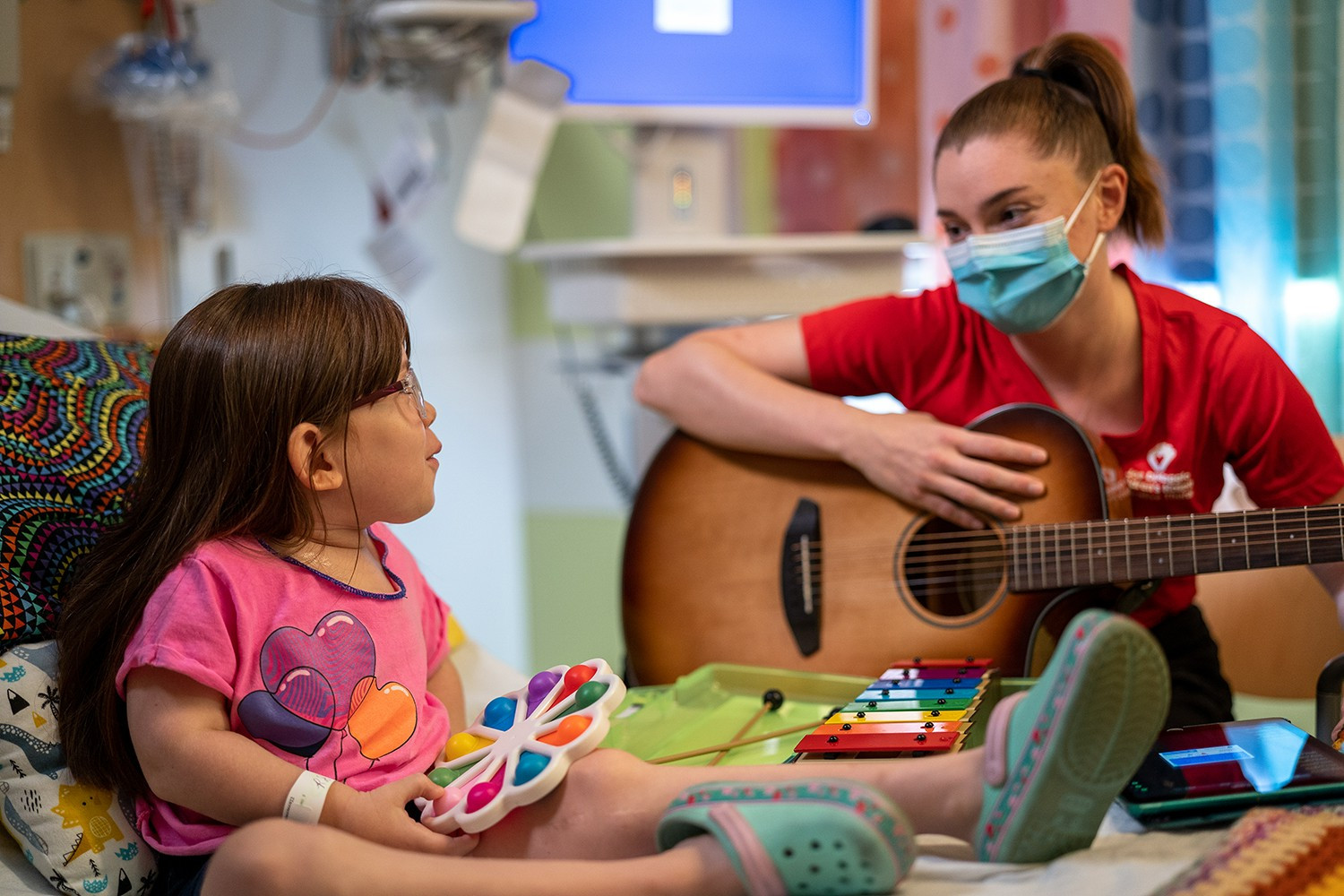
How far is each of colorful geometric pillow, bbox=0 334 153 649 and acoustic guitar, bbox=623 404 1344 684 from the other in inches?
26.2

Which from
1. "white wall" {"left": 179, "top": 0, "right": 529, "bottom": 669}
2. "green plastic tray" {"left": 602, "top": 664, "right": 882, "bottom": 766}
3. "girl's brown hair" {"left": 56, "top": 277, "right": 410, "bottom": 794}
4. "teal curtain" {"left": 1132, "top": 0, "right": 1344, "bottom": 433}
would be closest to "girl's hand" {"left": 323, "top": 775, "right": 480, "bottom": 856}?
"girl's brown hair" {"left": 56, "top": 277, "right": 410, "bottom": 794}

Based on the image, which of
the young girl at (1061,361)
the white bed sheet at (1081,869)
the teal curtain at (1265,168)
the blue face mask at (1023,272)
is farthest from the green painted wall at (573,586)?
the white bed sheet at (1081,869)

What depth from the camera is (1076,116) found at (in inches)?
53.9

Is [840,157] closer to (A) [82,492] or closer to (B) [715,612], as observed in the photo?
(B) [715,612]

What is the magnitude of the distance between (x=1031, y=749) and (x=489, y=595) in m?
2.06

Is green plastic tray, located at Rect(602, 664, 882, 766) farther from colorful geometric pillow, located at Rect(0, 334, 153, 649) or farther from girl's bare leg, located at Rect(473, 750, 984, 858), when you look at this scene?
colorful geometric pillow, located at Rect(0, 334, 153, 649)

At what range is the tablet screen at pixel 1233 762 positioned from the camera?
96 centimetres

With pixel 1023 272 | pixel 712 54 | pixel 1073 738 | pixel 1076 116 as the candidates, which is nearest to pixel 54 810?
pixel 1073 738

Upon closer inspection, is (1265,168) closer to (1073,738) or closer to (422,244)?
(1073,738)

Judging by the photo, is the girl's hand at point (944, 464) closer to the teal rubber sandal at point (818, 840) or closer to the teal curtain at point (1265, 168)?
the teal rubber sandal at point (818, 840)

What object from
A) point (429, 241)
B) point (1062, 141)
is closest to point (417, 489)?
point (1062, 141)

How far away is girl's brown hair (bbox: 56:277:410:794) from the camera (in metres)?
1.02

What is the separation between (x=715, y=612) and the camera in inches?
62.2

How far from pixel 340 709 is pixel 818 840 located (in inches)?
17.6
